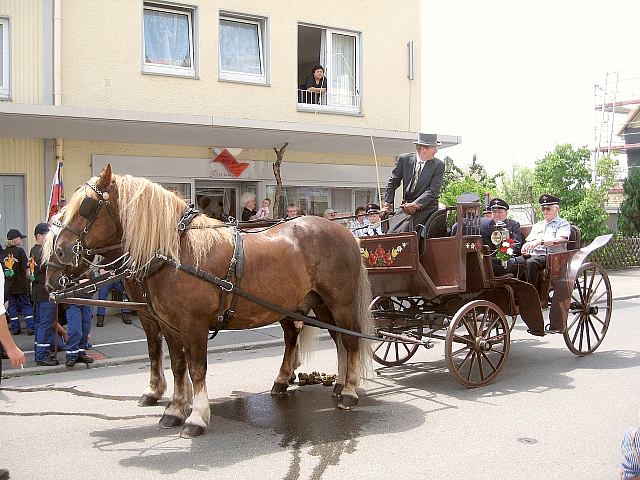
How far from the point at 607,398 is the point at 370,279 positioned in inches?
99.4

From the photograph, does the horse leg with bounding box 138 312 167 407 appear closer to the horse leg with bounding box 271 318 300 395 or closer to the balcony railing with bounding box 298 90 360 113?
the horse leg with bounding box 271 318 300 395

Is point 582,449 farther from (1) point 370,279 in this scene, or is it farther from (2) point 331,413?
(1) point 370,279

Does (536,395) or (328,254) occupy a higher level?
(328,254)

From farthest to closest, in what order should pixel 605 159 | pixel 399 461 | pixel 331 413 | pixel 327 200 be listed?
pixel 605 159, pixel 327 200, pixel 331 413, pixel 399 461

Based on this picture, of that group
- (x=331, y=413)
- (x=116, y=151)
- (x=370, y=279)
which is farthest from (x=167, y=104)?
(x=331, y=413)

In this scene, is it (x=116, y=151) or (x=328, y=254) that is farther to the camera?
(x=116, y=151)

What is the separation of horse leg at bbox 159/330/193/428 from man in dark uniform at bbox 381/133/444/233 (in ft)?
8.44

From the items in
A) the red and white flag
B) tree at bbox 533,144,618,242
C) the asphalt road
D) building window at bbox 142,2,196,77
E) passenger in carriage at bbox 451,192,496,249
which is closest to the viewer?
the asphalt road

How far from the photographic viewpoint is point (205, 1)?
1277cm

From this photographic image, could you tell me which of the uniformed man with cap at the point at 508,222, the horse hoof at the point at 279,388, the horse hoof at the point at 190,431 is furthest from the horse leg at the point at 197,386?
the uniformed man with cap at the point at 508,222

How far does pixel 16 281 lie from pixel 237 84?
18.4ft

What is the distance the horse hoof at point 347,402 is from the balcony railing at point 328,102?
8667 millimetres

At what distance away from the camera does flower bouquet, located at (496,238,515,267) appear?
25.3 feet

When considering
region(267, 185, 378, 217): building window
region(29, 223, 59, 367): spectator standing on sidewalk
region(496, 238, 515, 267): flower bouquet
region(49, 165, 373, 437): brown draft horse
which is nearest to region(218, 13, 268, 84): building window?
region(267, 185, 378, 217): building window
